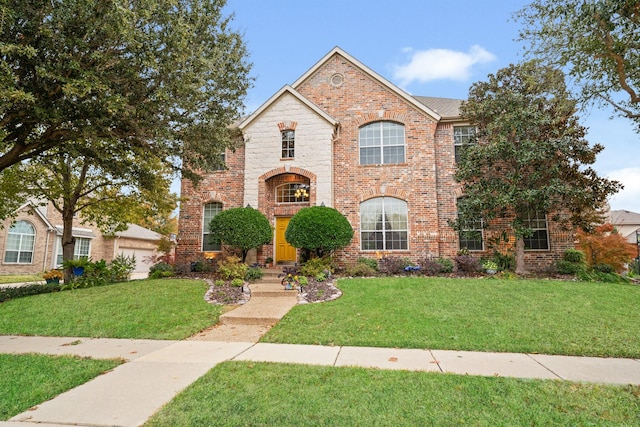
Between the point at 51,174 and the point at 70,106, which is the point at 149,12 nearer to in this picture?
the point at 70,106

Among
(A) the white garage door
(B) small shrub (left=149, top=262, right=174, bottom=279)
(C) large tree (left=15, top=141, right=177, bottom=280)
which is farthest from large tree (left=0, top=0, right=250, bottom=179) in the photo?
(A) the white garage door

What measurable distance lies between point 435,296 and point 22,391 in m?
7.74

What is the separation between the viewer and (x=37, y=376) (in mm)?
4340

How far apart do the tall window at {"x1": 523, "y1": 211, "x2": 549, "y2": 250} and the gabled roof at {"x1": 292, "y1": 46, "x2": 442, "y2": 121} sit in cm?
541

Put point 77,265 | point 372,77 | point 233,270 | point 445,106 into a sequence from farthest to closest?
point 445,106, point 372,77, point 77,265, point 233,270

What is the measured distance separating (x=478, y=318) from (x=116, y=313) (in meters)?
7.91

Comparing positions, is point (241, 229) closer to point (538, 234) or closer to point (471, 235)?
point (471, 235)

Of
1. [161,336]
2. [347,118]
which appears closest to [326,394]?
[161,336]

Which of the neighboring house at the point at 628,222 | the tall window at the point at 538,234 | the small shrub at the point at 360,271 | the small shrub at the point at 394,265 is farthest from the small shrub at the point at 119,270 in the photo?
the neighboring house at the point at 628,222

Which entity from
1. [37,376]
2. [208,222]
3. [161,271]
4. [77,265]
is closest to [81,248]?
[77,265]

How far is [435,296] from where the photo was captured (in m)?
8.58

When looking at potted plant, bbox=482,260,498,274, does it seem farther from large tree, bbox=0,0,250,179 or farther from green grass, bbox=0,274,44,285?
green grass, bbox=0,274,44,285

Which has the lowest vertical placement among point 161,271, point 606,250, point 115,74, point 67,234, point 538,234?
point 161,271

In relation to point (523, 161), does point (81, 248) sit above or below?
below
